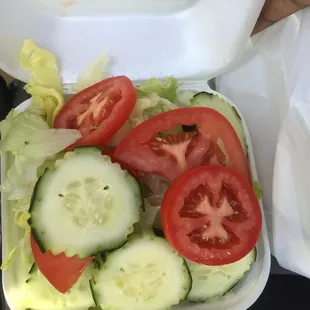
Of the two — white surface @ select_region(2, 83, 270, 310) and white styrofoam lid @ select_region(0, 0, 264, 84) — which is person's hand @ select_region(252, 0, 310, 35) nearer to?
white styrofoam lid @ select_region(0, 0, 264, 84)

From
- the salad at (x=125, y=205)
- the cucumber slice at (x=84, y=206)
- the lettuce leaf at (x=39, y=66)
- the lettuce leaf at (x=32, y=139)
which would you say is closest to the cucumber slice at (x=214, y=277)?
the salad at (x=125, y=205)

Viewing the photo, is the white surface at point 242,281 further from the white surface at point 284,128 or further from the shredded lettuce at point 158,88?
the shredded lettuce at point 158,88

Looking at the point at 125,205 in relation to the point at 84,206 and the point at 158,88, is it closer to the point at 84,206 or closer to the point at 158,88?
the point at 84,206

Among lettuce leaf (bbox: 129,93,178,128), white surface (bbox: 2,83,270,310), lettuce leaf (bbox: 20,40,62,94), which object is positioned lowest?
white surface (bbox: 2,83,270,310)

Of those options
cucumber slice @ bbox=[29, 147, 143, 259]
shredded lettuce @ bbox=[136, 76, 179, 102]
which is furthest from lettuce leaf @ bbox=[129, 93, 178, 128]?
cucumber slice @ bbox=[29, 147, 143, 259]

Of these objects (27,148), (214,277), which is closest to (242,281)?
(214,277)

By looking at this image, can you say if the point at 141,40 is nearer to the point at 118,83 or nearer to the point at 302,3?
the point at 118,83
